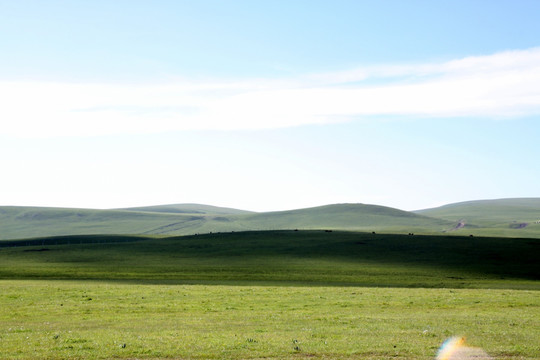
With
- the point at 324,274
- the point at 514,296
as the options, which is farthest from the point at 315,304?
the point at 324,274

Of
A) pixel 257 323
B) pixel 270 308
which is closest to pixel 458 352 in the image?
pixel 257 323

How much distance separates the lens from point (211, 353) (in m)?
16.5

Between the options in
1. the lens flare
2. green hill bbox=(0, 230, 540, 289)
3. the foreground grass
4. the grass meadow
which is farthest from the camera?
green hill bbox=(0, 230, 540, 289)

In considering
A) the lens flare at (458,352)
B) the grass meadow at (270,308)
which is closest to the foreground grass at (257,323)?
the grass meadow at (270,308)

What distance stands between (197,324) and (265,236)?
7883cm

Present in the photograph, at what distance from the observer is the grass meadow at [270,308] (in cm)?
1727

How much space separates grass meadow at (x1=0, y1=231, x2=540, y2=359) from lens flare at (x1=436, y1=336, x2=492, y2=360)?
15.0 inches

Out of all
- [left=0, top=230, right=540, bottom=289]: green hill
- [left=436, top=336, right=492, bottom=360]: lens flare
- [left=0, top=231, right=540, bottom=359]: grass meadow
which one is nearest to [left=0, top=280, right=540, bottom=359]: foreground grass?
[left=0, top=231, right=540, bottom=359]: grass meadow

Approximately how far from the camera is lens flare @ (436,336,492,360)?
15974mm

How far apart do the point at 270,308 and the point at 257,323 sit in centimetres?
569

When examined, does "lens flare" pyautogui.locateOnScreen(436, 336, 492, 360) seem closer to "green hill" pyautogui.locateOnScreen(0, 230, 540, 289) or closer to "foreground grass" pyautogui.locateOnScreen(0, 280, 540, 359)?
"foreground grass" pyautogui.locateOnScreen(0, 280, 540, 359)

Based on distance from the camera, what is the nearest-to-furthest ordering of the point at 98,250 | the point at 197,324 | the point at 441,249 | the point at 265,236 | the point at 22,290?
the point at 197,324 < the point at 22,290 < the point at 441,249 < the point at 98,250 < the point at 265,236

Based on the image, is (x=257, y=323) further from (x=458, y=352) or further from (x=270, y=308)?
(x=458, y=352)

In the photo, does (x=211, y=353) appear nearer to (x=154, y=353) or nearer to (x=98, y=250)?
(x=154, y=353)
